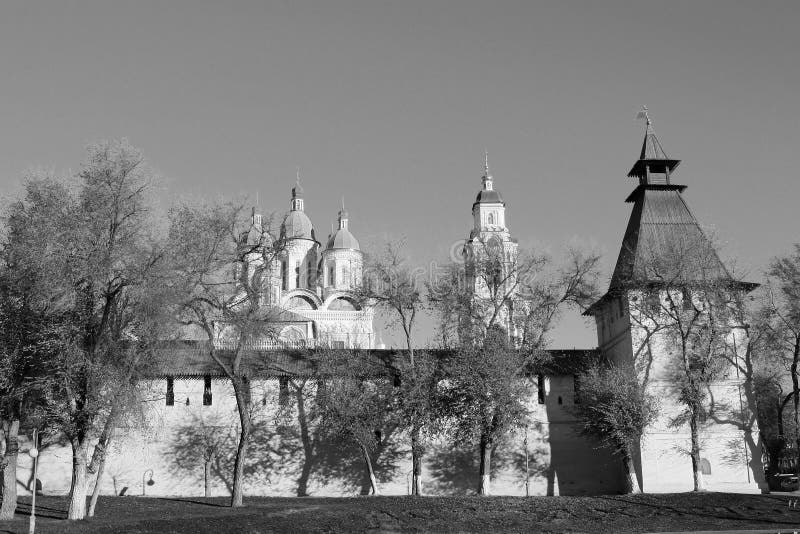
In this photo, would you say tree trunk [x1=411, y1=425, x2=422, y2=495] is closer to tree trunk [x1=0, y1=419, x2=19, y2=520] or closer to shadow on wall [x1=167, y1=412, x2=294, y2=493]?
shadow on wall [x1=167, y1=412, x2=294, y2=493]

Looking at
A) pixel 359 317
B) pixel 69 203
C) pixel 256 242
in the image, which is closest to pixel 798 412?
pixel 256 242

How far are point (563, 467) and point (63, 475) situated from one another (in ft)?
68.7

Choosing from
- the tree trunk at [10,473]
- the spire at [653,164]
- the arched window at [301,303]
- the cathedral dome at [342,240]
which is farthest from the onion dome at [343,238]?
the tree trunk at [10,473]

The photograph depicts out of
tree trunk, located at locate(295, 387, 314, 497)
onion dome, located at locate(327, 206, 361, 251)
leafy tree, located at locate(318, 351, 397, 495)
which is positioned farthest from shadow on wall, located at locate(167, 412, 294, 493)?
onion dome, located at locate(327, 206, 361, 251)

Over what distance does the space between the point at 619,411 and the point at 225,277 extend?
Answer: 1634 cm

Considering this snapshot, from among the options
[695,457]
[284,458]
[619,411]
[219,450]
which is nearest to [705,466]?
[695,457]

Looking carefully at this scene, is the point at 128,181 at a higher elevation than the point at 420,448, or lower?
higher

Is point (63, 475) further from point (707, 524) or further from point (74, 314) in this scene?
point (707, 524)

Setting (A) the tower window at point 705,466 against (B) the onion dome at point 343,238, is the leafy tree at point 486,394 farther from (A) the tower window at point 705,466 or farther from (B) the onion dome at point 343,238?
(B) the onion dome at point 343,238

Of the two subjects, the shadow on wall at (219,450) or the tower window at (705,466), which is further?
the shadow on wall at (219,450)

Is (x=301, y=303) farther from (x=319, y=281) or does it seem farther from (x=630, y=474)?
(x=630, y=474)

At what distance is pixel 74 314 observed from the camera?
26609 millimetres

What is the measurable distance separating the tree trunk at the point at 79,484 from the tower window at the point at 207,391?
12.1 m

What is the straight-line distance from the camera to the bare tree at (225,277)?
1073 inches
